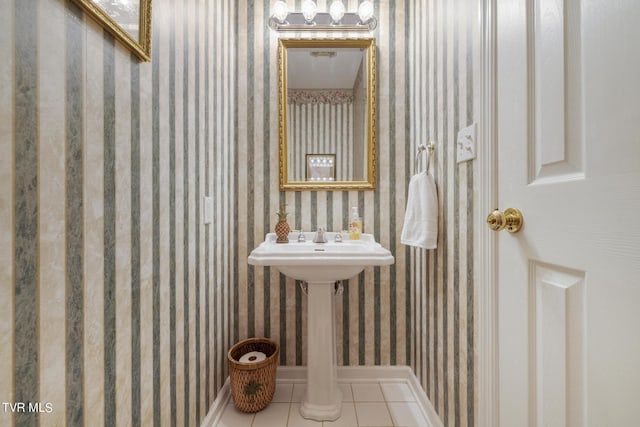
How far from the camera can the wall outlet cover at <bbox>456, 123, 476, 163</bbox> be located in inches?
38.8

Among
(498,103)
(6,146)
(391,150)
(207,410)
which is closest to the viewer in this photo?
(6,146)

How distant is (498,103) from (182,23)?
116cm

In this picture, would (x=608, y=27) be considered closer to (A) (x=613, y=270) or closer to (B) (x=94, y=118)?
(A) (x=613, y=270)

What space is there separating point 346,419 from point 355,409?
0.09 m

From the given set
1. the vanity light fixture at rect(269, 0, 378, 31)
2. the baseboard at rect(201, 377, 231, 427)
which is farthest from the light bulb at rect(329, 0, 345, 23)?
the baseboard at rect(201, 377, 231, 427)

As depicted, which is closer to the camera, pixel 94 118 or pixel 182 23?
pixel 94 118

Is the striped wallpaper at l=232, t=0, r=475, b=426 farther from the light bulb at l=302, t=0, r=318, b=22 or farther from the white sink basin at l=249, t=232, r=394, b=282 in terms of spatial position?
the white sink basin at l=249, t=232, r=394, b=282

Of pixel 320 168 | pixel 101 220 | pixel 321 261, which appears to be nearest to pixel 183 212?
pixel 101 220

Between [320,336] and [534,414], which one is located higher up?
[534,414]

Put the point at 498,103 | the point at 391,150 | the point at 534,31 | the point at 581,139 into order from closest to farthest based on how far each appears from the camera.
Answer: the point at 581,139 → the point at 534,31 → the point at 498,103 → the point at 391,150

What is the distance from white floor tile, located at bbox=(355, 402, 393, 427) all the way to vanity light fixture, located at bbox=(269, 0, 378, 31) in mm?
2110

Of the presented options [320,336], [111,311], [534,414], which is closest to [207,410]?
[320,336]

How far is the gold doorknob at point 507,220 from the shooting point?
30.3 inches

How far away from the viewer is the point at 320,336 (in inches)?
57.0
